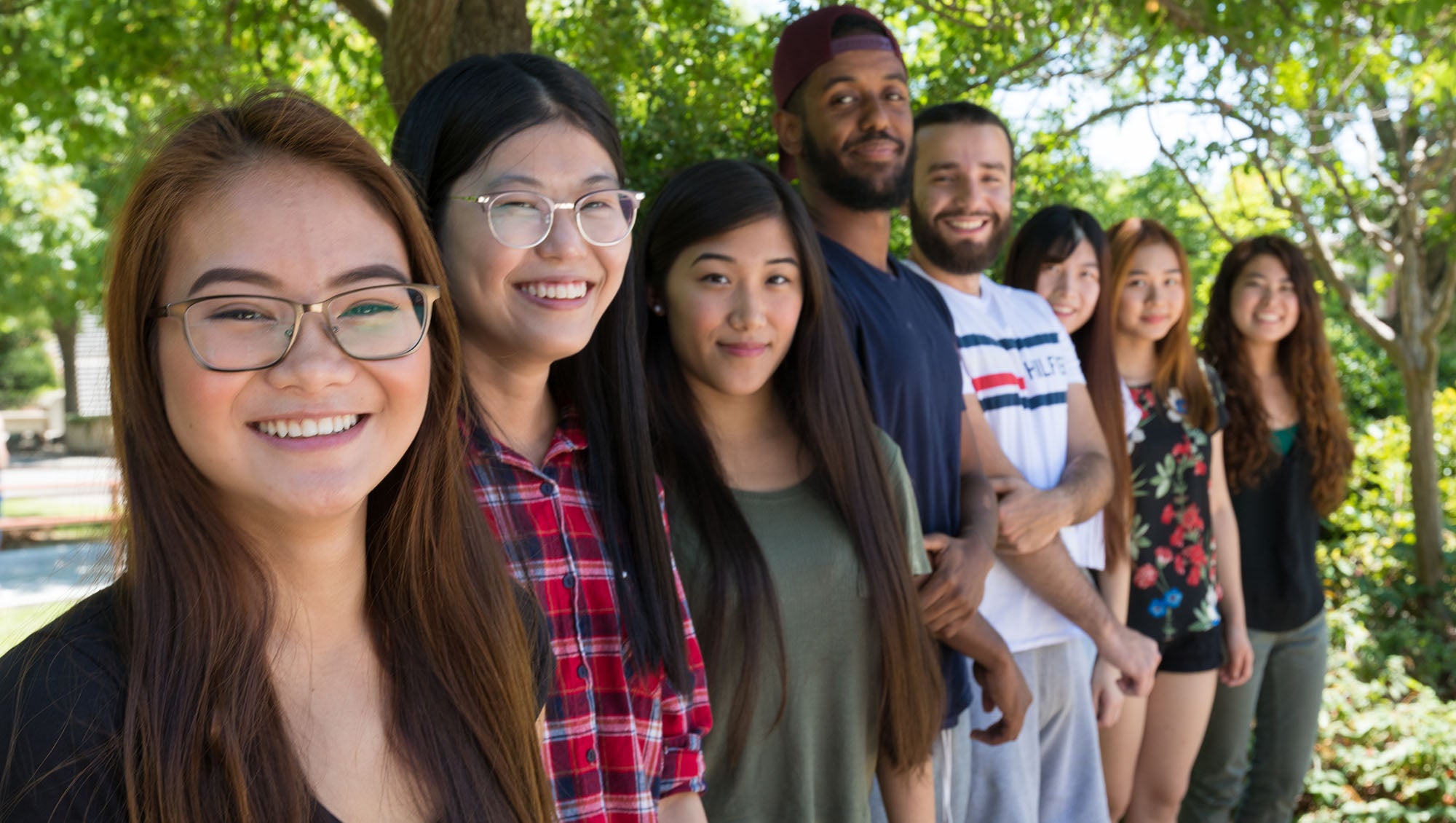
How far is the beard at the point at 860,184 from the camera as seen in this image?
308 cm

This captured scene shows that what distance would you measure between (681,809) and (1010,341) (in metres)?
1.87

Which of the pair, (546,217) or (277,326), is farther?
(546,217)

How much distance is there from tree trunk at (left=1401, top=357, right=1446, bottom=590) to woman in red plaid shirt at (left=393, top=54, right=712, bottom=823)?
5784 millimetres

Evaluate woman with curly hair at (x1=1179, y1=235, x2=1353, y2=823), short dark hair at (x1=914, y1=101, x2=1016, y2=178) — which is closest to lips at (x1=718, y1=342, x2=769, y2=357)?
short dark hair at (x1=914, y1=101, x2=1016, y2=178)

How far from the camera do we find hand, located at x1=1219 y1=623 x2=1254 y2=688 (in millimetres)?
4281

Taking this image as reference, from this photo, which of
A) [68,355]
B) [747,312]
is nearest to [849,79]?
[747,312]

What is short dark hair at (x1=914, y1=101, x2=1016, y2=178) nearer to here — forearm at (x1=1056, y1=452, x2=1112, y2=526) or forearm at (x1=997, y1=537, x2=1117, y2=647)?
forearm at (x1=1056, y1=452, x2=1112, y2=526)


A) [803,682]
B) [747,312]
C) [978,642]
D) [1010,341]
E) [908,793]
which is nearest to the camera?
[803,682]

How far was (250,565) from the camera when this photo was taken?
A: 1.40 metres

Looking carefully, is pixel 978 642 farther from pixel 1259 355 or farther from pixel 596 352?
pixel 1259 355

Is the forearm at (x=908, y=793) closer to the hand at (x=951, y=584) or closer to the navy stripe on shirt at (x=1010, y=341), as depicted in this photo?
the hand at (x=951, y=584)

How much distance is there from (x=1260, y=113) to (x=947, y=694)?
4.51 metres

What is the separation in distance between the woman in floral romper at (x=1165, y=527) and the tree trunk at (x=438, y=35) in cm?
230

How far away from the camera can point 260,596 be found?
4.59 feet
